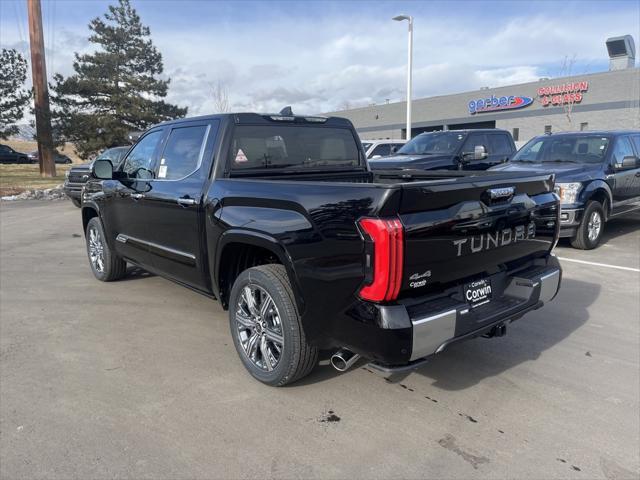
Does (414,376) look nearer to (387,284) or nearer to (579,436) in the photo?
(579,436)

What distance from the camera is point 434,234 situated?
2.82 meters

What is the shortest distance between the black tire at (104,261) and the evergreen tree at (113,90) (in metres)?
28.7

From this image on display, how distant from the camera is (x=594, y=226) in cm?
800

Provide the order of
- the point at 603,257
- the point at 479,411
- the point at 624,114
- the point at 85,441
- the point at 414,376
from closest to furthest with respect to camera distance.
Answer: the point at 85,441
the point at 479,411
the point at 414,376
the point at 603,257
the point at 624,114

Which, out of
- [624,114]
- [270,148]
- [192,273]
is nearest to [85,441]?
[192,273]

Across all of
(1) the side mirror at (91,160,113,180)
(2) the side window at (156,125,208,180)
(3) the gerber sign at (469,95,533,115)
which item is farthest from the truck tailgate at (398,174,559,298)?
(3) the gerber sign at (469,95,533,115)

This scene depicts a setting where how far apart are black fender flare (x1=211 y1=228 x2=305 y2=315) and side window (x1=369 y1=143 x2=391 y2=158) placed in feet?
38.2

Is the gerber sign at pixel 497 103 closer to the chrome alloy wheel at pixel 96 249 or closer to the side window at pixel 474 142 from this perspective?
the side window at pixel 474 142

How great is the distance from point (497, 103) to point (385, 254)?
39454mm

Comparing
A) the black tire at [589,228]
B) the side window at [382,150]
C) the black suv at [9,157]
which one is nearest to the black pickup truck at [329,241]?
the black tire at [589,228]

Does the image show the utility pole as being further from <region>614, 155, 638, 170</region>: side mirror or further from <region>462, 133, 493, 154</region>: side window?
<region>614, 155, 638, 170</region>: side mirror

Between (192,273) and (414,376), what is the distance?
1.97 m

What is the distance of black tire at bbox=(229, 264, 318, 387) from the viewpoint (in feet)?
10.5

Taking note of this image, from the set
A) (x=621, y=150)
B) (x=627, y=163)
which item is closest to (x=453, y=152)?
(x=621, y=150)
